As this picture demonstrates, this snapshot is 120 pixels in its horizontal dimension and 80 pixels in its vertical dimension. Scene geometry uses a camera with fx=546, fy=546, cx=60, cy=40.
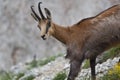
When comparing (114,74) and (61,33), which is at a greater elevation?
(61,33)

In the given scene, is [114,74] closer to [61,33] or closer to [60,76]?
[61,33]

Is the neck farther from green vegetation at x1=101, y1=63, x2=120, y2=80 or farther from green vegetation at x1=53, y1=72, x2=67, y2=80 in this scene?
green vegetation at x1=53, y1=72, x2=67, y2=80

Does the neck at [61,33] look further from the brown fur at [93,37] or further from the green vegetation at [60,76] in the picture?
the green vegetation at [60,76]

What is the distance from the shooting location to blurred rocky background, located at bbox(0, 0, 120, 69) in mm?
34344

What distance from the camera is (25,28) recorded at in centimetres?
3516

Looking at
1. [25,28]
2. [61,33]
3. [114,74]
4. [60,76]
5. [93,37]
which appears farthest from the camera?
[25,28]

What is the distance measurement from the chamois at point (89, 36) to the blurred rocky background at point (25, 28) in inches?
820

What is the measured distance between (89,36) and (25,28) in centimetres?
2250

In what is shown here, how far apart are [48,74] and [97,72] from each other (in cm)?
326

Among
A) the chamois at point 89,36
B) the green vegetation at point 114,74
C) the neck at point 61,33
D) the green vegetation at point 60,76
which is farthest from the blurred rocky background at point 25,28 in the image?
the green vegetation at point 114,74

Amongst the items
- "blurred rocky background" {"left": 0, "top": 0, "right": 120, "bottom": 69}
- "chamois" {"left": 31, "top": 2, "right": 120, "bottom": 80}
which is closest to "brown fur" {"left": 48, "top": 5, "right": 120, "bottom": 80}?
"chamois" {"left": 31, "top": 2, "right": 120, "bottom": 80}

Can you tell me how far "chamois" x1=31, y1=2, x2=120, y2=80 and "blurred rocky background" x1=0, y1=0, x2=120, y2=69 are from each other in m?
20.8

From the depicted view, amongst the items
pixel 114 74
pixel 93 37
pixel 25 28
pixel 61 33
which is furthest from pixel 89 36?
pixel 25 28

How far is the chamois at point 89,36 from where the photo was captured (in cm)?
1270
